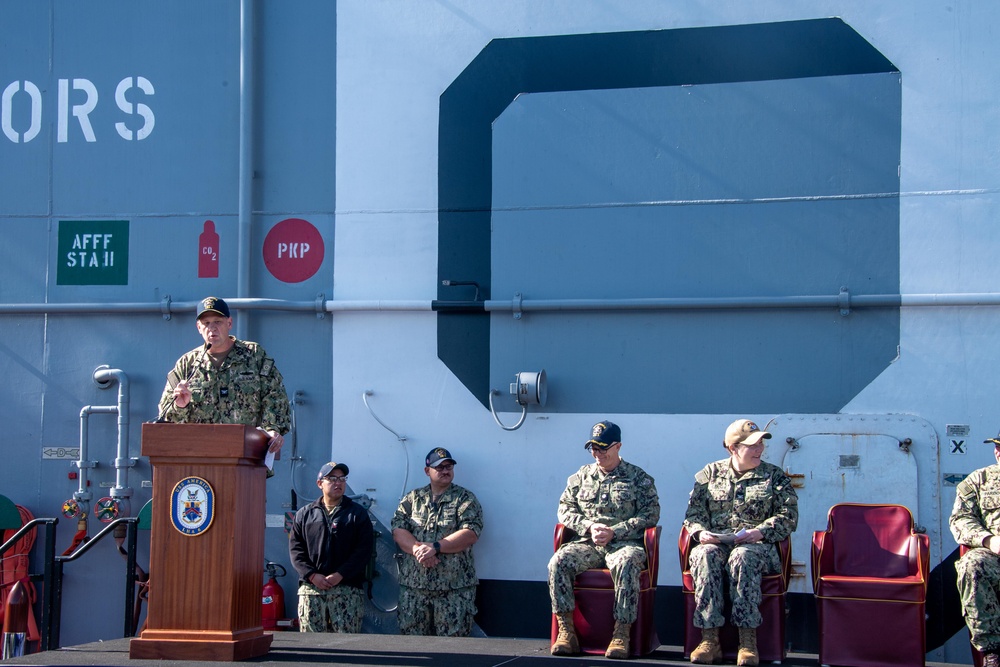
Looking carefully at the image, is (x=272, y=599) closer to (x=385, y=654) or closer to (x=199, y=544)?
(x=385, y=654)

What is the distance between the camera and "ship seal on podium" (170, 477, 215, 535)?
485 cm

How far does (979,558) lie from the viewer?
5.20 m

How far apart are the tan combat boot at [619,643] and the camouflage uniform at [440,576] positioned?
55.0 inches

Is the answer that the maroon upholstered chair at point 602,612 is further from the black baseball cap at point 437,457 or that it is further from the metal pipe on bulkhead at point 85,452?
the metal pipe on bulkhead at point 85,452

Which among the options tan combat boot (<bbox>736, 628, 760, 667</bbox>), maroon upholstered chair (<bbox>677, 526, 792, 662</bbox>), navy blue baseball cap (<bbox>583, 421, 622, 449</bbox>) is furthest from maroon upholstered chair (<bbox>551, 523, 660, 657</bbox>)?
navy blue baseball cap (<bbox>583, 421, 622, 449</bbox>)

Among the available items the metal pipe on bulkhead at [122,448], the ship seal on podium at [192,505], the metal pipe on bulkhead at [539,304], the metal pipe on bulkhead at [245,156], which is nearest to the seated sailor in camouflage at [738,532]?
the metal pipe on bulkhead at [539,304]

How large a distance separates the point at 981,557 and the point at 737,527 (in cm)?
113

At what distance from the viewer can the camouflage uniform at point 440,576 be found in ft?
22.0

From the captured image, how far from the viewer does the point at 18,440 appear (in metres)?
7.66

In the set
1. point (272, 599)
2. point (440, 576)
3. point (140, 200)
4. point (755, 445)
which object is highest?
point (140, 200)

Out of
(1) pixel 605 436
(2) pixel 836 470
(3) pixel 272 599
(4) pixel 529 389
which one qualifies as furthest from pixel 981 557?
(3) pixel 272 599

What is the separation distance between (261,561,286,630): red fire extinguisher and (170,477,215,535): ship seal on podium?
230cm

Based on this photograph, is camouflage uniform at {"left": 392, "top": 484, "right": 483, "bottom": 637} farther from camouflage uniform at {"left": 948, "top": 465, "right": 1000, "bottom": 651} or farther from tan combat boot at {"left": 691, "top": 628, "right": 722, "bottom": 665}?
camouflage uniform at {"left": 948, "top": 465, "right": 1000, "bottom": 651}

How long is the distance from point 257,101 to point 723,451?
380 centimetres
